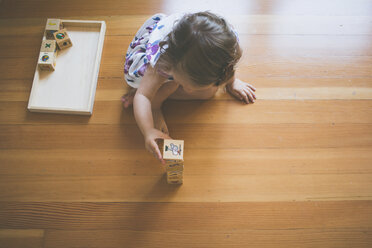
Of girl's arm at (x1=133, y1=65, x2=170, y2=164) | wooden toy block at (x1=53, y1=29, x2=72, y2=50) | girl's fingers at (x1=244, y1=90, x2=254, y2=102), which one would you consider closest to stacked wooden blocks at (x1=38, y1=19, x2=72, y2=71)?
wooden toy block at (x1=53, y1=29, x2=72, y2=50)

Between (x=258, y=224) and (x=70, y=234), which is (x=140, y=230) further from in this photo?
(x=258, y=224)

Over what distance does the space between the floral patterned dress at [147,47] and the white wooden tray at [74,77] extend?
0.18 m

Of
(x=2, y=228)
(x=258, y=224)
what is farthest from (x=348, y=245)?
(x=2, y=228)

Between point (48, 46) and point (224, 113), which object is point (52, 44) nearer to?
point (48, 46)

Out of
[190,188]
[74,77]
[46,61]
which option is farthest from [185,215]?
[46,61]

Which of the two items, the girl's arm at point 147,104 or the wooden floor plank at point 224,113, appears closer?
the girl's arm at point 147,104

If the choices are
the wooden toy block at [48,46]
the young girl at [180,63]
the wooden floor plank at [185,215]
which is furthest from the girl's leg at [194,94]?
the wooden toy block at [48,46]

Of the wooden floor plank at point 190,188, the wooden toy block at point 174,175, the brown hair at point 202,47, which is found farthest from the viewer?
the wooden floor plank at point 190,188

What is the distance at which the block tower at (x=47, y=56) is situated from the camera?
39.4 inches

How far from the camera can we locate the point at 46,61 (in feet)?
3.28

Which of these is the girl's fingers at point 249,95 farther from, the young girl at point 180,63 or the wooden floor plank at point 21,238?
the wooden floor plank at point 21,238

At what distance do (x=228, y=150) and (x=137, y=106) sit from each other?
36 cm

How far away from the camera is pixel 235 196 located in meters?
0.90

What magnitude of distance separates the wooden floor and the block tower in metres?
0.08
